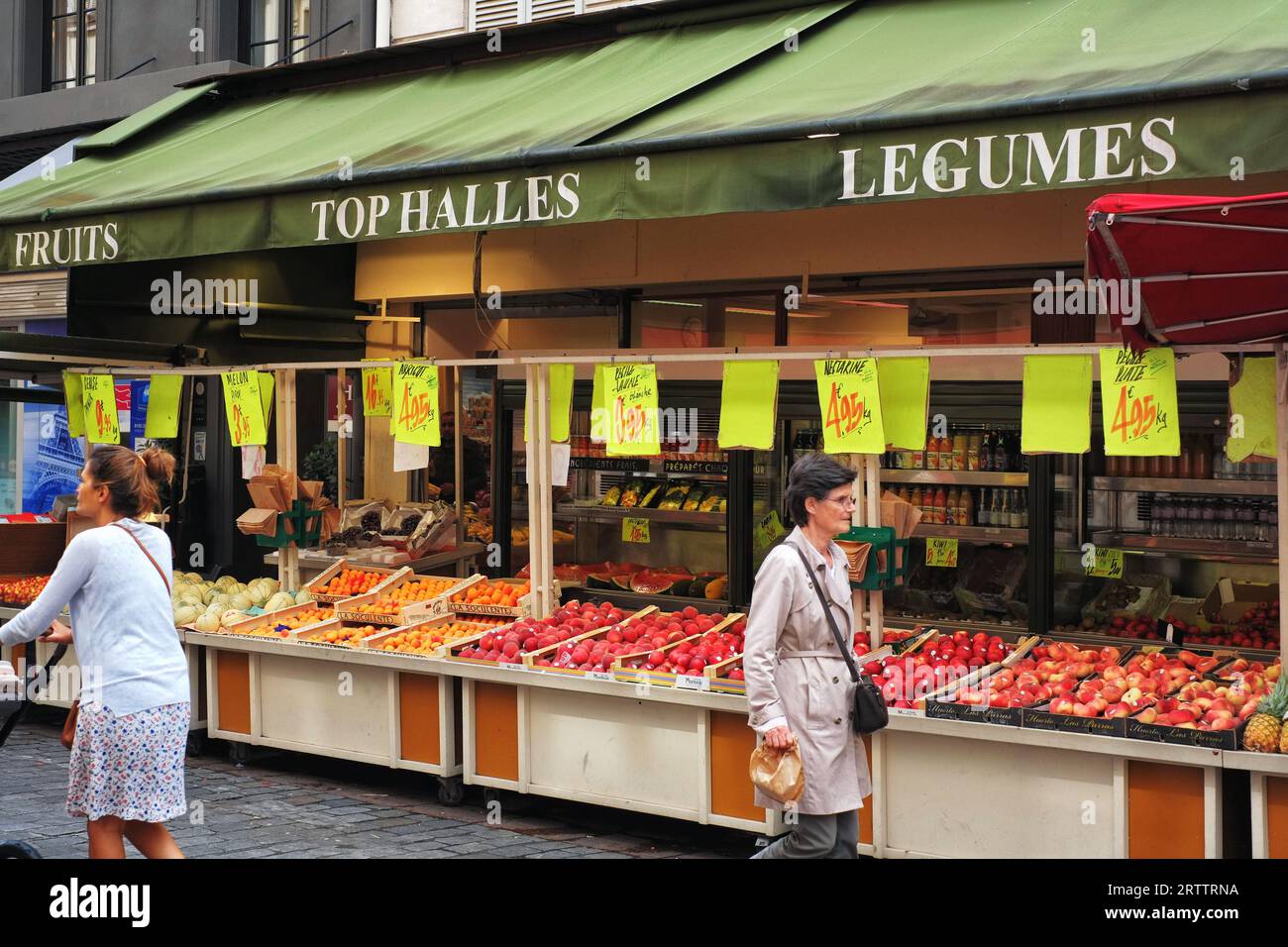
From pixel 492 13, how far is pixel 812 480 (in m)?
8.59

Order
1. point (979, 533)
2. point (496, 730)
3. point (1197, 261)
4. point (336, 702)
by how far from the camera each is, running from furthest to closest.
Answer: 1. point (979, 533)
2. point (336, 702)
3. point (496, 730)
4. point (1197, 261)

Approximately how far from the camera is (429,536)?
11.4 metres

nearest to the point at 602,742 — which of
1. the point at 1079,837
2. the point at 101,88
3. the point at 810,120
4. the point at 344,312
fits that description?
the point at 1079,837

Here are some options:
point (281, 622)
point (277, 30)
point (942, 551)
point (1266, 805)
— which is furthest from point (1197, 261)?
point (277, 30)

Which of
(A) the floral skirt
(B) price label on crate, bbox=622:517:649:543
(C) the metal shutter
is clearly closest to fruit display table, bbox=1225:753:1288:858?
(A) the floral skirt

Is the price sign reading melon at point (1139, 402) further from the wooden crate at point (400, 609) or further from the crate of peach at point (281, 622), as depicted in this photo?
the crate of peach at point (281, 622)

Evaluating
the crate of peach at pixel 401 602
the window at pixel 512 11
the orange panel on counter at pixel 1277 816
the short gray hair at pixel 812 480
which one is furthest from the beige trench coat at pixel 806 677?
the window at pixel 512 11

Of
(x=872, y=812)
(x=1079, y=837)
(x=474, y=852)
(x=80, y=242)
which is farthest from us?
(x=80, y=242)

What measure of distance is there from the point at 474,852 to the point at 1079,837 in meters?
2.89

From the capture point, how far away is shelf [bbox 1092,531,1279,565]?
8836 millimetres

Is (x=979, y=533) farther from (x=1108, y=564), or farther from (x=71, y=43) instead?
(x=71, y=43)

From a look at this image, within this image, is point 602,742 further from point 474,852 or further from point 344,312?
point 344,312

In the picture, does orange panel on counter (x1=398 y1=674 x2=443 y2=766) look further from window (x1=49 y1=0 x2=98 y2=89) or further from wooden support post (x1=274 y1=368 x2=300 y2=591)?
window (x1=49 y1=0 x2=98 y2=89)

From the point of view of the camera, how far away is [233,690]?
29.7 feet
